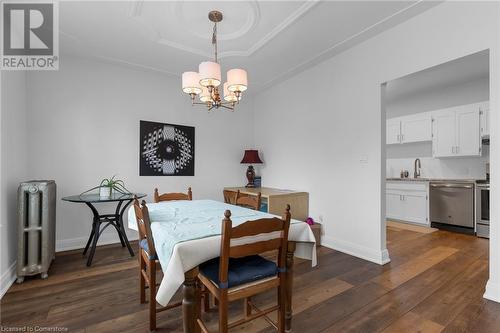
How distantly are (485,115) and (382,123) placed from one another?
8.55 ft

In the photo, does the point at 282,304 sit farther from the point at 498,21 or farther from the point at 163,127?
the point at 163,127

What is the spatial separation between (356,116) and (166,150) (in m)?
2.84

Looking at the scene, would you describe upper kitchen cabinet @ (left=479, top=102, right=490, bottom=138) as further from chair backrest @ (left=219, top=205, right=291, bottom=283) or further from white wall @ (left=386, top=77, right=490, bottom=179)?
chair backrest @ (left=219, top=205, right=291, bottom=283)

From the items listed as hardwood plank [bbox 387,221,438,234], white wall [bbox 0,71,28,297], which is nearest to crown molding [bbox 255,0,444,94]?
hardwood plank [bbox 387,221,438,234]

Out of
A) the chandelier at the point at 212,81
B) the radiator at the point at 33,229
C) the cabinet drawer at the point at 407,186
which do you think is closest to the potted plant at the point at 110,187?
the radiator at the point at 33,229

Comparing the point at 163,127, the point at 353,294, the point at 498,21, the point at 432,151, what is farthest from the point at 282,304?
the point at 432,151

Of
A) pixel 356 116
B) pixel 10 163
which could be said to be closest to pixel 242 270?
pixel 356 116

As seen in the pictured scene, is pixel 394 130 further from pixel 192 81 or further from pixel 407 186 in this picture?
pixel 192 81

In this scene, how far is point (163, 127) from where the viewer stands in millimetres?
3838

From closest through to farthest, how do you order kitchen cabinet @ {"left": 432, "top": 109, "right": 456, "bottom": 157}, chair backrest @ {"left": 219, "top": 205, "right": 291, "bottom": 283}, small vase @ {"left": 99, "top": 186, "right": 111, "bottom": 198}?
chair backrest @ {"left": 219, "top": 205, "right": 291, "bottom": 283} < small vase @ {"left": 99, "top": 186, "right": 111, "bottom": 198} < kitchen cabinet @ {"left": 432, "top": 109, "right": 456, "bottom": 157}

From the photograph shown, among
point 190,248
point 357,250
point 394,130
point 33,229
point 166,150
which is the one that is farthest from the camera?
point 394,130

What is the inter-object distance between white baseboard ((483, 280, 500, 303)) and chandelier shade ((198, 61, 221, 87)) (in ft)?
9.41

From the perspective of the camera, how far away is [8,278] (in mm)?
2230

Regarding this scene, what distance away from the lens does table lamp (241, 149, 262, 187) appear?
A: 4484 millimetres
